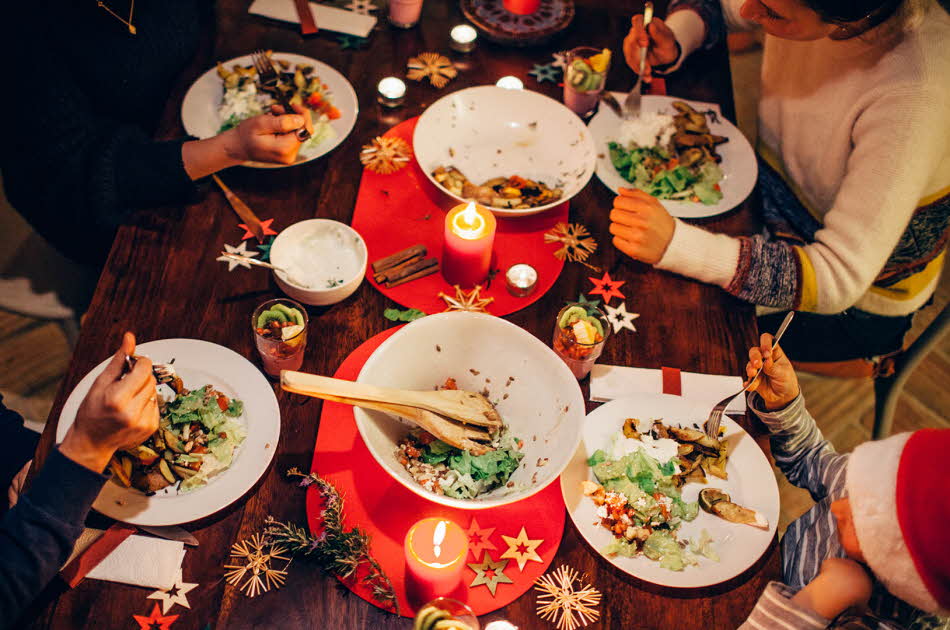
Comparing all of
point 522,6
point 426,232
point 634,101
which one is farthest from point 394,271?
point 522,6

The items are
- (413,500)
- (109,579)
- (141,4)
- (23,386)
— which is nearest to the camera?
(109,579)

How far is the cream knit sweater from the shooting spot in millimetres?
1569

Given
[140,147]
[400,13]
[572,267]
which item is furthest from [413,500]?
[400,13]

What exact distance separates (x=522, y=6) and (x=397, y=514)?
182 centimetres

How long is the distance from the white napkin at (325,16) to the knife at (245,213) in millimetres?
770

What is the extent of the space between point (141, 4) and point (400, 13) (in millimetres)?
801

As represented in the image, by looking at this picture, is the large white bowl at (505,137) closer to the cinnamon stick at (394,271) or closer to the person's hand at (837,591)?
the cinnamon stick at (394,271)

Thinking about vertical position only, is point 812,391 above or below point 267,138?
below

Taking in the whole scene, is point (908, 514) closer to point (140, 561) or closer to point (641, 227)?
point (641, 227)

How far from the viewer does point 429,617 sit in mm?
1007

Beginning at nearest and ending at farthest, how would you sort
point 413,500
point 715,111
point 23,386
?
point 413,500
point 715,111
point 23,386

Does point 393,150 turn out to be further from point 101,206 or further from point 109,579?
point 109,579

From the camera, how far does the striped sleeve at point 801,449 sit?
139cm

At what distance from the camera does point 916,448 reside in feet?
3.45
